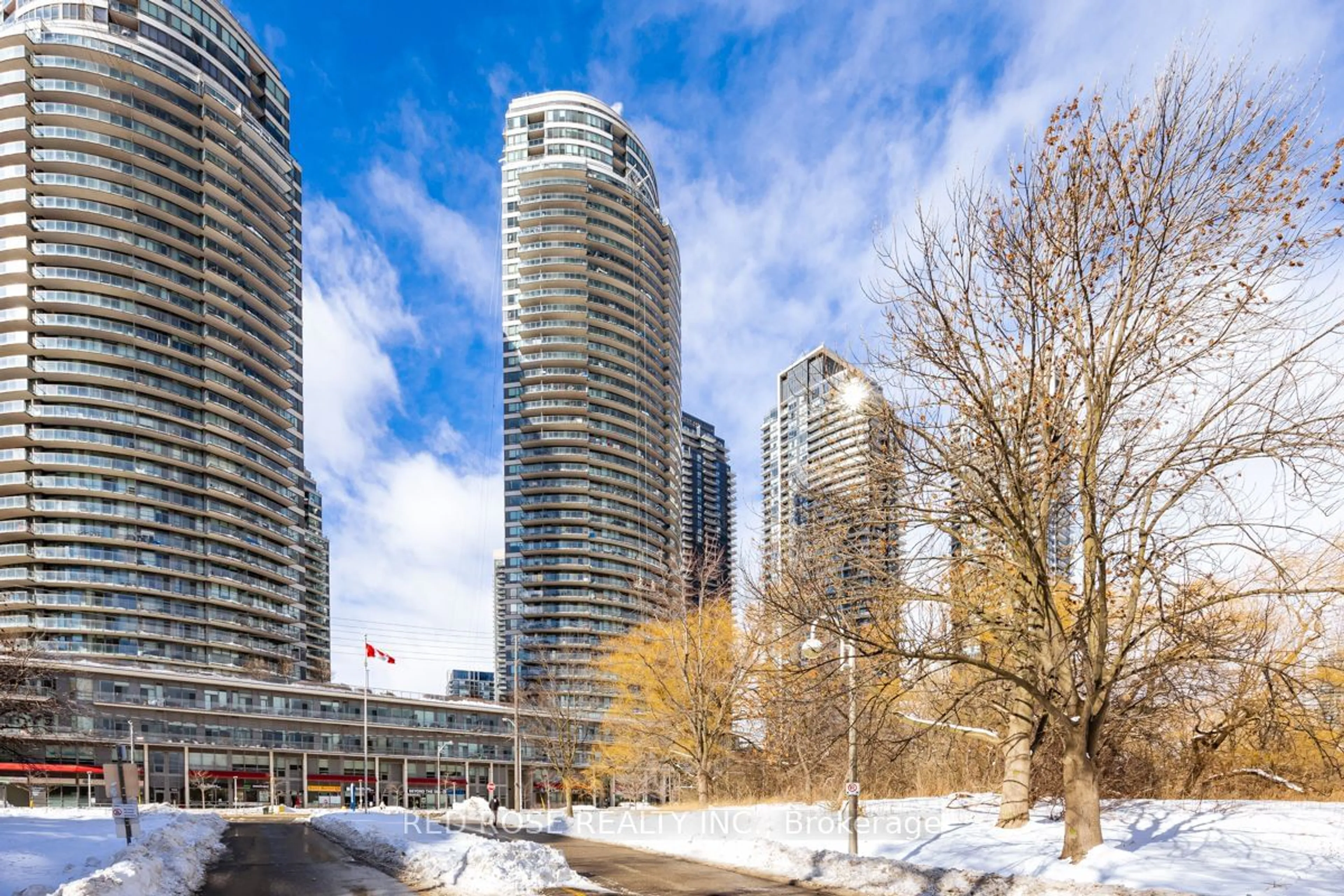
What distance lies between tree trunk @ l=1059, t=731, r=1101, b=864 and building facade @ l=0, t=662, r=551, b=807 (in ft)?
180

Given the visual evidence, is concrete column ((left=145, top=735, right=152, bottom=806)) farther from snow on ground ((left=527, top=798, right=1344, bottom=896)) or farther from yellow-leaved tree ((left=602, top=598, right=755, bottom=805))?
snow on ground ((left=527, top=798, right=1344, bottom=896))

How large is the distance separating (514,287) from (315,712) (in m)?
81.0

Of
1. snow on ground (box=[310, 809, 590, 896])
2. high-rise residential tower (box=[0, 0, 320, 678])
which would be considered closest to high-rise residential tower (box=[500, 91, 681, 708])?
high-rise residential tower (box=[0, 0, 320, 678])

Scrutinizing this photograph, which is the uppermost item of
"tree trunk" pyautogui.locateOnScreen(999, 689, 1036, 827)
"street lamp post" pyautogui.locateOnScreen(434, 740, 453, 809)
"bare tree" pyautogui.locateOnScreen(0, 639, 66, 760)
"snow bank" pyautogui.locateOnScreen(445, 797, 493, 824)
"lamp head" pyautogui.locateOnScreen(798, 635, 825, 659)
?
"lamp head" pyautogui.locateOnScreen(798, 635, 825, 659)

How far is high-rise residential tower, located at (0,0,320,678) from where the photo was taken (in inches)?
3492

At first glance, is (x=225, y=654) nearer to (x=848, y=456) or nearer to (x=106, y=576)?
(x=106, y=576)

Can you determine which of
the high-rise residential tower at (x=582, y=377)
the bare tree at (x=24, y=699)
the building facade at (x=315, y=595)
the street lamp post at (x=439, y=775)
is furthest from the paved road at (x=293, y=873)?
the building facade at (x=315, y=595)

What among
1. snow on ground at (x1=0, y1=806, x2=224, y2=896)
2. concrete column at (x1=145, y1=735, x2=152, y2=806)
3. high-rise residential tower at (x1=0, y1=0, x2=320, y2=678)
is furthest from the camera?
high-rise residential tower at (x1=0, y1=0, x2=320, y2=678)

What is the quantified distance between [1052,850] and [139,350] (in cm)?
10654

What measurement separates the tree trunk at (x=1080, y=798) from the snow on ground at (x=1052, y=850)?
23 cm

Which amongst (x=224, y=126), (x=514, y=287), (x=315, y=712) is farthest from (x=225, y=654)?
(x=514, y=287)

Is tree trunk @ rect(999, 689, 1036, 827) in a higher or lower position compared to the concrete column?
higher

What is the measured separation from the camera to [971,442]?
48.1 ft

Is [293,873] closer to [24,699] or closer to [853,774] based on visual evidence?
[853,774]
